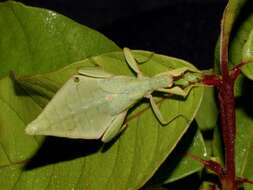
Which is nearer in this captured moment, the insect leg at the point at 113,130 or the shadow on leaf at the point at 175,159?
the insect leg at the point at 113,130

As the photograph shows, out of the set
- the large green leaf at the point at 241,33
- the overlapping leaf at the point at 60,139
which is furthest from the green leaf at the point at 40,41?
the large green leaf at the point at 241,33

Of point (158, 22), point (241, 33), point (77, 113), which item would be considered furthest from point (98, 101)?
point (158, 22)

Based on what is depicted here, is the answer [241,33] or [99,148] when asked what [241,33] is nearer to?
[241,33]

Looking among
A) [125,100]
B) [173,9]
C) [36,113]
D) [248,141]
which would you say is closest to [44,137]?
[36,113]

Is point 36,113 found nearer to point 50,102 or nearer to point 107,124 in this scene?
point 50,102

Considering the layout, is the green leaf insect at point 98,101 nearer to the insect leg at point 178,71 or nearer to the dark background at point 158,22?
the insect leg at point 178,71
